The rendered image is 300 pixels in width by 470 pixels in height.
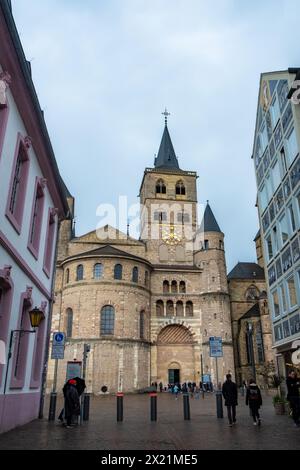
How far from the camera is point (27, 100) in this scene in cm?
1099

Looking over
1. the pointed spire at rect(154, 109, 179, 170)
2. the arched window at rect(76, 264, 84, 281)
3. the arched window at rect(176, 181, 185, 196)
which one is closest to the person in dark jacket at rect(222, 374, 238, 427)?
the arched window at rect(76, 264, 84, 281)

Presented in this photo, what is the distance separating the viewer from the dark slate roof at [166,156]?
221ft

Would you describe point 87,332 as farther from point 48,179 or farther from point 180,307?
point 48,179

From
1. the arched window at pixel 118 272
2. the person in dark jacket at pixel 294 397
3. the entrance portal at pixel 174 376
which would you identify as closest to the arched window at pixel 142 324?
the arched window at pixel 118 272

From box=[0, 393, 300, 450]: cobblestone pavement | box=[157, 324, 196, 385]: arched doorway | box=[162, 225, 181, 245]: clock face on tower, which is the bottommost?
box=[0, 393, 300, 450]: cobblestone pavement

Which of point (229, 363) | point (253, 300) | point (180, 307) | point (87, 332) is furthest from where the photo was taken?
point (253, 300)

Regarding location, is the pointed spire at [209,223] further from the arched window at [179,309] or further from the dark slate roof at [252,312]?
the dark slate roof at [252,312]

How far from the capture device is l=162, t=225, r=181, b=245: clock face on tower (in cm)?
5594

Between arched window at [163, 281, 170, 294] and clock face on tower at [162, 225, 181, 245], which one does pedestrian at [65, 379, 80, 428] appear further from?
clock face on tower at [162, 225, 181, 245]

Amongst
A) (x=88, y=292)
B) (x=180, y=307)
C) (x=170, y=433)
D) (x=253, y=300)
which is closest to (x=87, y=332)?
(x=88, y=292)

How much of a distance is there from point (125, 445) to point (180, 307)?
41.6m

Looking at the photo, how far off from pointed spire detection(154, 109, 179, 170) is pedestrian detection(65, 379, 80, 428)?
182 feet

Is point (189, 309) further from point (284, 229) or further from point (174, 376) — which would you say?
point (284, 229)

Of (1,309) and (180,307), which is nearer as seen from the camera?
(1,309)
